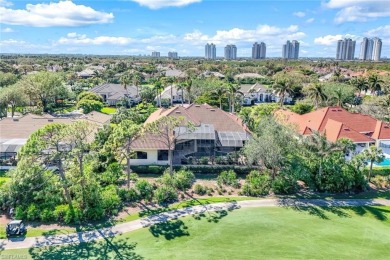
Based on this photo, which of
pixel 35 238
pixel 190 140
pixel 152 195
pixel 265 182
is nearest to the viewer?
pixel 35 238

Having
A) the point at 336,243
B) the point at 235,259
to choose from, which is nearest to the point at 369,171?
the point at 336,243

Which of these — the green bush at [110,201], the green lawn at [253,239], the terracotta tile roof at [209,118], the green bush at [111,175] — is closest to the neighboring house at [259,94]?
the terracotta tile roof at [209,118]

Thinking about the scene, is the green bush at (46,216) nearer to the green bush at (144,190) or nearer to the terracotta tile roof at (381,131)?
the green bush at (144,190)

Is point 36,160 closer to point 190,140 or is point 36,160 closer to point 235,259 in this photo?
point 235,259

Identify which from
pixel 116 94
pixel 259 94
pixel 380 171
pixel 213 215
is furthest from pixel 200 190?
pixel 259 94

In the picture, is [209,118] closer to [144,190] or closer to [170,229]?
[144,190]

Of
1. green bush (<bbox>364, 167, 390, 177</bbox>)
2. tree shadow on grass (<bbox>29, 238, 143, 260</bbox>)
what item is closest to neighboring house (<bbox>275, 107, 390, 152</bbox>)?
green bush (<bbox>364, 167, 390, 177</bbox>)
